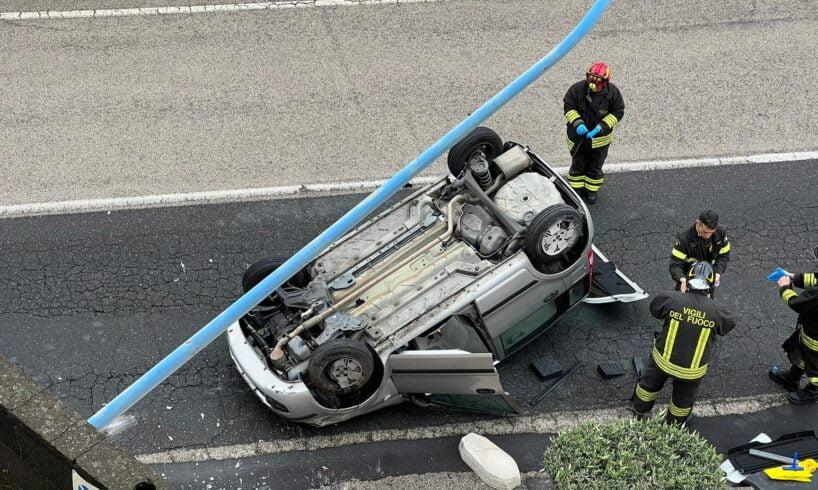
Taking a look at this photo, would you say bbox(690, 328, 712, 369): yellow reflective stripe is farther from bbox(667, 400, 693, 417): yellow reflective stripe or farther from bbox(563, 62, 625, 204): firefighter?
bbox(563, 62, 625, 204): firefighter

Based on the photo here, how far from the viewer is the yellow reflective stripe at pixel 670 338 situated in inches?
278

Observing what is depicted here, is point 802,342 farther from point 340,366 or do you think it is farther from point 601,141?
point 340,366

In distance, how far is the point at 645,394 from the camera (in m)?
7.55

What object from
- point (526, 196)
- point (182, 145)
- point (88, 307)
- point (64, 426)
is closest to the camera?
point (64, 426)

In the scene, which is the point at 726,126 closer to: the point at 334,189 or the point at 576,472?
the point at 334,189

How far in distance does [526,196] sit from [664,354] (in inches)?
73.5

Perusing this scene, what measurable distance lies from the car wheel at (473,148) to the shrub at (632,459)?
3.16 meters

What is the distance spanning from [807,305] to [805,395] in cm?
95

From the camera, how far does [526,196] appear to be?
8.05m

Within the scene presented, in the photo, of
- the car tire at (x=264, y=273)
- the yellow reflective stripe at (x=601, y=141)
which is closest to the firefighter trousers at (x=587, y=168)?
the yellow reflective stripe at (x=601, y=141)

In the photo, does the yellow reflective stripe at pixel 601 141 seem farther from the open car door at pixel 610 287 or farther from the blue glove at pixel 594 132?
the open car door at pixel 610 287

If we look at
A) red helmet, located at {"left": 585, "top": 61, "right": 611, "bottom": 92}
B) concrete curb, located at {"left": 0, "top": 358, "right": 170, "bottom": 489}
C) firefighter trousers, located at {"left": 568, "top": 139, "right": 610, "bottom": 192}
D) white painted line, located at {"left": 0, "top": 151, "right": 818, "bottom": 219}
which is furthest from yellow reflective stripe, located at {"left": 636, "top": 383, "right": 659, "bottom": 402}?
concrete curb, located at {"left": 0, "top": 358, "right": 170, "bottom": 489}

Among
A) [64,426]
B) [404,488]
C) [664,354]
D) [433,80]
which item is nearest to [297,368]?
[404,488]

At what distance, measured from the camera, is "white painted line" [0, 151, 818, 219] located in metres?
9.68
